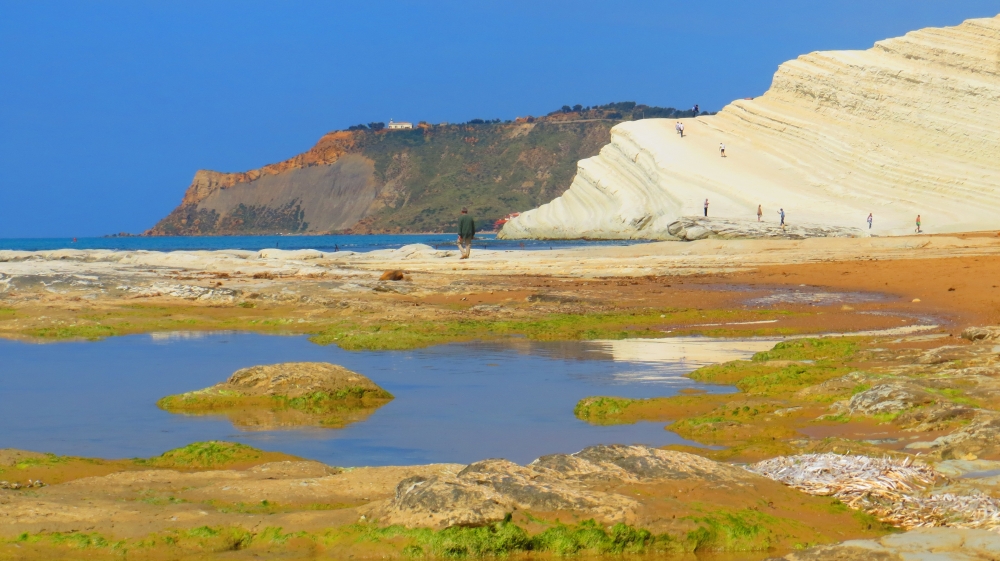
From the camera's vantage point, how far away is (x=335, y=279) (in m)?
26.1

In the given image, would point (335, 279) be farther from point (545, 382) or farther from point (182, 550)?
point (182, 550)

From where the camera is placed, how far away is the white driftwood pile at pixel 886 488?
18.2 ft

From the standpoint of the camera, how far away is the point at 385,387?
37.7 feet

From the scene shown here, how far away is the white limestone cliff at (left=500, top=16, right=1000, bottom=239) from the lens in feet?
161

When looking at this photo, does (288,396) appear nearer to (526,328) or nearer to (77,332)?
(526,328)

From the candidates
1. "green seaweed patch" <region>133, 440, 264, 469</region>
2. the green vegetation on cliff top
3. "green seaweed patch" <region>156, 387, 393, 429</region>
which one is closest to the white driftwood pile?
"green seaweed patch" <region>133, 440, 264, 469</region>

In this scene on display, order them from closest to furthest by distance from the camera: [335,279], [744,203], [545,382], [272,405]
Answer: [272,405]
[545,382]
[335,279]
[744,203]

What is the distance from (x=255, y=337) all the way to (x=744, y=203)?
35517 millimetres

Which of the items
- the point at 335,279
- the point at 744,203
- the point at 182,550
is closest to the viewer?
the point at 182,550

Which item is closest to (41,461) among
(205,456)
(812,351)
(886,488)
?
(205,456)

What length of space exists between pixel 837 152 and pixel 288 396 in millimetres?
47285

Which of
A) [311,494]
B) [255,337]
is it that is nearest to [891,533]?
[311,494]

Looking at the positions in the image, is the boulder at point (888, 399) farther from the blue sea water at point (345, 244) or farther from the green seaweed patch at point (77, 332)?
the blue sea water at point (345, 244)

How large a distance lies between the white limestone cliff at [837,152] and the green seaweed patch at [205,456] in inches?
1648
